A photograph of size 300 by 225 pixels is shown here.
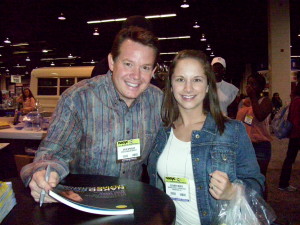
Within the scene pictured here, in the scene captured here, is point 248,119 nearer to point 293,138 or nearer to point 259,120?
point 259,120

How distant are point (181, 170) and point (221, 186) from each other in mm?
368

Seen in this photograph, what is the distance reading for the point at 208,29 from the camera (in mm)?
14062

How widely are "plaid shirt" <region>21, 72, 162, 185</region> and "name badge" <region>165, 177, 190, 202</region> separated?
0.37m

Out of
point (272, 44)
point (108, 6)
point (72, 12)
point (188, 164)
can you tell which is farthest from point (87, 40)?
point (188, 164)

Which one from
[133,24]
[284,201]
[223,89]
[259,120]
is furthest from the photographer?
[284,201]

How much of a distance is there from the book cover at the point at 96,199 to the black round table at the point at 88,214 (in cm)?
3

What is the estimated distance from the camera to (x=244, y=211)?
1.40 m

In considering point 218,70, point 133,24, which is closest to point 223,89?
point 218,70

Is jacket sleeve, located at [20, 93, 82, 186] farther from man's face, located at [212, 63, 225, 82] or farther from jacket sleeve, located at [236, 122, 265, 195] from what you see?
man's face, located at [212, 63, 225, 82]

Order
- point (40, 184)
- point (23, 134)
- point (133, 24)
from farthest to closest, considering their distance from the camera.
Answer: point (23, 134), point (133, 24), point (40, 184)

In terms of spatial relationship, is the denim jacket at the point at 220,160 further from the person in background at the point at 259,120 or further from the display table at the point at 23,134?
the display table at the point at 23,134

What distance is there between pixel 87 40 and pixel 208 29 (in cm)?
683

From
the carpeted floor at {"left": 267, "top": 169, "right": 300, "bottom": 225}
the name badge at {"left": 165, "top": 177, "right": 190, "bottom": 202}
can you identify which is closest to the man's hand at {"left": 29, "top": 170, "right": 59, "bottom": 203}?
the name badge at {"left": 165, "top": 177, "right": 190, "bottom": 202}

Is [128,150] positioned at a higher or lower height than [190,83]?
lower
